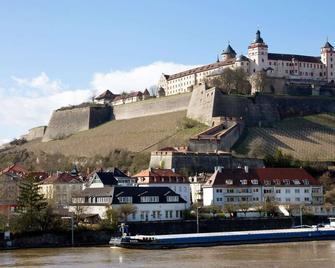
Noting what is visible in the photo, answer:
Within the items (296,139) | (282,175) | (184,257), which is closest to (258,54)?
(296,139)

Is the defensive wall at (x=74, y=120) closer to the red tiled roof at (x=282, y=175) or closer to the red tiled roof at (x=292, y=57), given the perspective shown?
the red tiled roof at (x=292, y=57)

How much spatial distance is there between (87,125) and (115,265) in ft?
272

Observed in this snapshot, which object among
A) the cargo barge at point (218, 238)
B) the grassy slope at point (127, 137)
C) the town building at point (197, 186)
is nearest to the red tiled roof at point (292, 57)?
the grassy slope at point (127, 137)

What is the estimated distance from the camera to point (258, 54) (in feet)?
375

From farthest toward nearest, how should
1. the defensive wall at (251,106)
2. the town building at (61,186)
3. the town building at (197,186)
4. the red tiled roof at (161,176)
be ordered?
the defensive wall at (251,106) → the town building at (61,186) → the town building at (197,186) → the red tiled roof at (161,176)

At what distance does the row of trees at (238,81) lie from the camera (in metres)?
108

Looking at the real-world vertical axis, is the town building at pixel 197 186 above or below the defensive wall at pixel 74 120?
below

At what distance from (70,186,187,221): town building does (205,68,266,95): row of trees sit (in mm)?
48339

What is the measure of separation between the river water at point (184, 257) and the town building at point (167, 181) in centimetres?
1945

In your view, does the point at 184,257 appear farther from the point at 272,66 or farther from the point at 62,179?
the point at 272,66

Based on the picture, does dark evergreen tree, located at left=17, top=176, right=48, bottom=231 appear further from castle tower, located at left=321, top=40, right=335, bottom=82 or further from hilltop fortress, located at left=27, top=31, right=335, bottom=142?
castle tower, located at left=321, top=40, right=335, bottom=82

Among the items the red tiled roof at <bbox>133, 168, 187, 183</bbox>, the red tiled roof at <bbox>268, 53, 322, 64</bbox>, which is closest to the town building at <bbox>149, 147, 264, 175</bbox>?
the red tiled roof at <bbox>133, 168, 187, 183</bbox>

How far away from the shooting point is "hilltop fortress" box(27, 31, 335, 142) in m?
103

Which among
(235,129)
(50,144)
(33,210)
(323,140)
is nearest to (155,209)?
(33,210)
